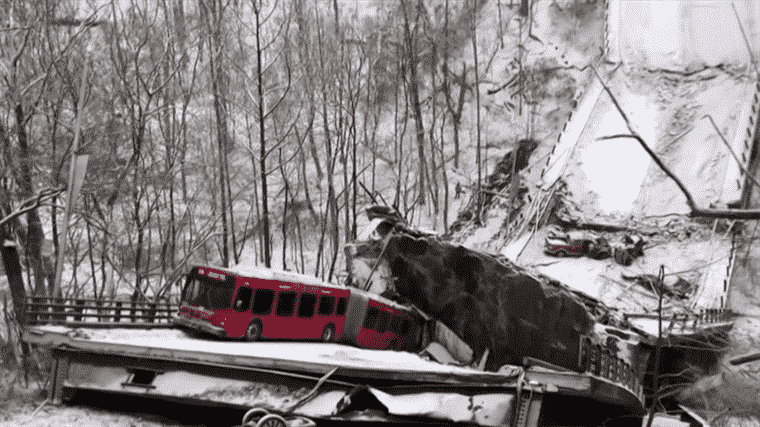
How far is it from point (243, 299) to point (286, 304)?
75cm

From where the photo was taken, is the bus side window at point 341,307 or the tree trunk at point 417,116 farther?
the tree trunk at point 417,116

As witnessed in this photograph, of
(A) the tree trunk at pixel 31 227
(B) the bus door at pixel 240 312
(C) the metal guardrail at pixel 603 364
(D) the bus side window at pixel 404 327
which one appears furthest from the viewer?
(A) the tree trunk at pixel 31 227

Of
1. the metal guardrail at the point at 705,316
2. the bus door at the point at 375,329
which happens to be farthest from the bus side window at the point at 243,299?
the metal guardrail at the point at 705,316

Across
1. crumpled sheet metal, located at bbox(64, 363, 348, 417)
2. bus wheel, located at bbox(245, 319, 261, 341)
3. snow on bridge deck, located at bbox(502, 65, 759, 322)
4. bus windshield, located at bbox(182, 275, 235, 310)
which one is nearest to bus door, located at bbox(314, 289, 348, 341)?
bus wheel, located at bbox(245, 319, 261, 341)

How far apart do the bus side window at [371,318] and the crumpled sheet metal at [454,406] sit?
3208mm

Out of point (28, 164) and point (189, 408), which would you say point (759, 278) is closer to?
point (189, 408)

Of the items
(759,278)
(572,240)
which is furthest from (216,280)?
(759,278)

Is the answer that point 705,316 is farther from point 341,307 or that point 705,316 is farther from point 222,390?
point 222,390

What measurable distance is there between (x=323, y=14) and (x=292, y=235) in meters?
11.0

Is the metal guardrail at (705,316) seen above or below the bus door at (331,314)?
below

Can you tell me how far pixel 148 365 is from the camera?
30.9ft

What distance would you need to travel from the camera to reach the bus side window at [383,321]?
12773 mm

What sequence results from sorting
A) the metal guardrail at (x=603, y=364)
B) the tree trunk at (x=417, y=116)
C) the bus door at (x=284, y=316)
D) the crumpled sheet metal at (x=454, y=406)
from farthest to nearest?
the tree trunk at (x=417, y=116) < the bus door at (x=284, y=316) < the metal guardrail at (x=603, y=364) < the crumpled sheet metal at (x=454, y=406)

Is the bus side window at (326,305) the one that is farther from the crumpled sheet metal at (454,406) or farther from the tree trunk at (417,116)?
the tree trunk at (417,116)
